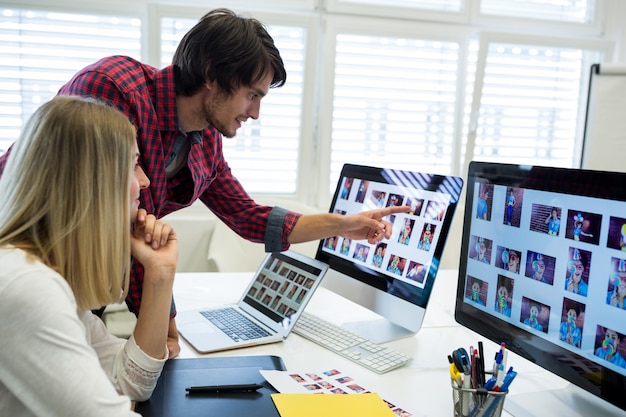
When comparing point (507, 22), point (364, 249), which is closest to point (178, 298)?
point (364, 249)

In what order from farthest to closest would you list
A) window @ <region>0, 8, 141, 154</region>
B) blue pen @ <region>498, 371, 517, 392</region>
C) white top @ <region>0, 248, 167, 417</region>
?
window @ <region>0, 8, 141, 154</region> < blue pen @ <region>498, 371, 517, 392</region> < white top @ <region>0, 248, 167, 417</region>

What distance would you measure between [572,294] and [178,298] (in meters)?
1.14

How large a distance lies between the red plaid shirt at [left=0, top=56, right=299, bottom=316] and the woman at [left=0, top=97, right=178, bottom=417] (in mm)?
410

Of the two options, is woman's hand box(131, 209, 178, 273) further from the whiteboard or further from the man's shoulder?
the whiteboard

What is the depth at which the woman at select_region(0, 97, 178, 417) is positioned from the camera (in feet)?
2.44

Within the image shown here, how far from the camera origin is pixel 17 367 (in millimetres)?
746

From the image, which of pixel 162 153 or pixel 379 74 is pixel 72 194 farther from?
pixel 379 74

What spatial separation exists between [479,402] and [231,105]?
39.0 inches

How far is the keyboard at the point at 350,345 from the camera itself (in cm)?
129

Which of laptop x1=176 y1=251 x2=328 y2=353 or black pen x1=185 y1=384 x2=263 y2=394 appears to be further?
laptop x1=176 y1=251 x2=328 y2=353

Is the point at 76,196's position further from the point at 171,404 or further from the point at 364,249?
the point at 364,249

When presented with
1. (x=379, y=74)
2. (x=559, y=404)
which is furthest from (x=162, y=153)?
(x=379, y=74)

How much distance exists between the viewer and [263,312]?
1580 millimetres

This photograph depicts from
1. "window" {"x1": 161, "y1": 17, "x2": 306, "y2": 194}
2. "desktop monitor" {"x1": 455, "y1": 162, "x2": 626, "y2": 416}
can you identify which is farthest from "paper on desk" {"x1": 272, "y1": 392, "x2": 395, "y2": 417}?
"window" {"x1": 161, "y1": 17, "x2": 306, "y2": 194}
